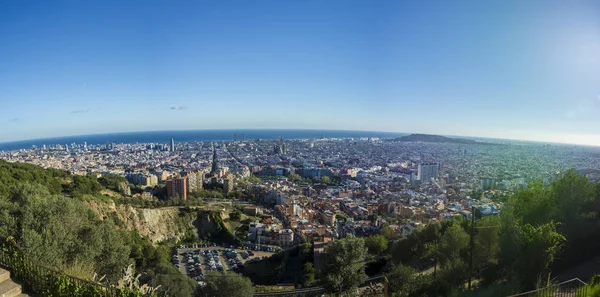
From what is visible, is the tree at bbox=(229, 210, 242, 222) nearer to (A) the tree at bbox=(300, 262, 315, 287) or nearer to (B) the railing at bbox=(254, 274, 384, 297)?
(A) the tree at bbox=(300, 262, 315, 287)

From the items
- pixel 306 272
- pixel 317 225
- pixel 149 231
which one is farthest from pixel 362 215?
pixel 149 231

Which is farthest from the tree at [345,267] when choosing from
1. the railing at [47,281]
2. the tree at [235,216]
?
the tree at [235,216]

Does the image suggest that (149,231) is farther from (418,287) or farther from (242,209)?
(418,287)

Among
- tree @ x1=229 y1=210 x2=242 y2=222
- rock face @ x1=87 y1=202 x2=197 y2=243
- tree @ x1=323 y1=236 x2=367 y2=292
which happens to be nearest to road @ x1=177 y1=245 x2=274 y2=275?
rock face @ x1=87 y1=202 x2=197 y2=243

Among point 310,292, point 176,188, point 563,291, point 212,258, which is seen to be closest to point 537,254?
point 563,291

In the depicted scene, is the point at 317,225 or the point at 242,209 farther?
the point at 242,209

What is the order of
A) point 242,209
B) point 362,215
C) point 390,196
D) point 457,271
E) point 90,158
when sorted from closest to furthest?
point 457,271 < point 362,215 < point 242,209 < point 390,196 < point 90,158

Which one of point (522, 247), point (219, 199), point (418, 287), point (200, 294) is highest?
point (522, 247)
